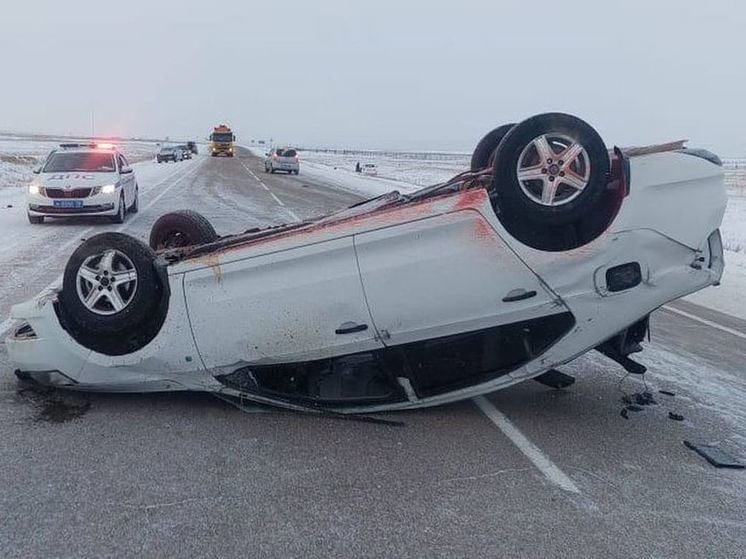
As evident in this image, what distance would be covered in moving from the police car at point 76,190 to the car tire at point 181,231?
10.0 m

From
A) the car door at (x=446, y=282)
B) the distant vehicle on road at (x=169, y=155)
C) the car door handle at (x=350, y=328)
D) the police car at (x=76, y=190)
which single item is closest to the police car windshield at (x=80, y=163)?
the police car at (x=76, y=190)

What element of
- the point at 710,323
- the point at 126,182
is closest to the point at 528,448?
the point at 710,323

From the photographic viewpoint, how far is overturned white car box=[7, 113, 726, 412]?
418 centimetres

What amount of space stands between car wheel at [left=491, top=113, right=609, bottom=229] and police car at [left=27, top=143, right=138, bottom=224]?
12822mm

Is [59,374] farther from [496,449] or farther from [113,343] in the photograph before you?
[496,449]

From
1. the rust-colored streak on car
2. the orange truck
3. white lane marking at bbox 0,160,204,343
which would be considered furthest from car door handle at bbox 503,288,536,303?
the orange truck

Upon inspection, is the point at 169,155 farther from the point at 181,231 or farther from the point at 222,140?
the point at 181,231

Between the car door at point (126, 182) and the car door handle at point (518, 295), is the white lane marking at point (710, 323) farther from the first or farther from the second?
the car door at point (126, 182)

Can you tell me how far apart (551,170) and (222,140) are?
3002 inches

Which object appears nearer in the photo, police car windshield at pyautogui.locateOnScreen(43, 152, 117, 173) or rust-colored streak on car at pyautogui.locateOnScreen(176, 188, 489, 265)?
rust-colored streak on car at pyautogui.locateOnScreen(176, 188, 489, 265)

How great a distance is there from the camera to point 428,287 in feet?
13.9

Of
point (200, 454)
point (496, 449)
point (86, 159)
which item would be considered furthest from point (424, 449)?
point (86, 159)

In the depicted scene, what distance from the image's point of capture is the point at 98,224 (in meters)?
15.9

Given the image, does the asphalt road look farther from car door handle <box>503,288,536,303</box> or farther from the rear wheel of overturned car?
the rear wheel of overturned car
